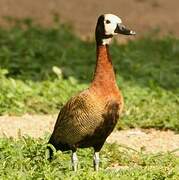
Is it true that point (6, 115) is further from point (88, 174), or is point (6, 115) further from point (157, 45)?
point (157, 45)

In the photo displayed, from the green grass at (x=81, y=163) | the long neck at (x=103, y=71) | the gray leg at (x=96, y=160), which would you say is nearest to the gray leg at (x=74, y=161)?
the green grass at (x=81, y=163)

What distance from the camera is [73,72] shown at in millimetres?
11430

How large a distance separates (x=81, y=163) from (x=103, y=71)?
0.83 m

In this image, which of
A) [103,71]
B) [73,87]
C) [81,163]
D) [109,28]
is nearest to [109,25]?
[109,28]

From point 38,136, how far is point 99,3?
7.65 m

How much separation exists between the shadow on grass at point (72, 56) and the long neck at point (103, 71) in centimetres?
363

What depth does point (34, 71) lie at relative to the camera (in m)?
11.4

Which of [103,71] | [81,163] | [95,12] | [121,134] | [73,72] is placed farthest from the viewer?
[95,12]

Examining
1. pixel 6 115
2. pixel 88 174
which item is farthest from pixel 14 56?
pixel 88 174

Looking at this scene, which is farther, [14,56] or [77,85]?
[14,56]

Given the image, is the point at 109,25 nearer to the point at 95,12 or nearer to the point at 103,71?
the point at 103,71

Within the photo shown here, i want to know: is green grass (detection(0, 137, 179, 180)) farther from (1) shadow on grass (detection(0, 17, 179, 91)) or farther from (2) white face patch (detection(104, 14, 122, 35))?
(1) shadow on grass (detection(0, 17, 179, 91))

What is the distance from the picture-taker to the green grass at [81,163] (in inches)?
273

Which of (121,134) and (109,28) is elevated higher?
(109,28)
